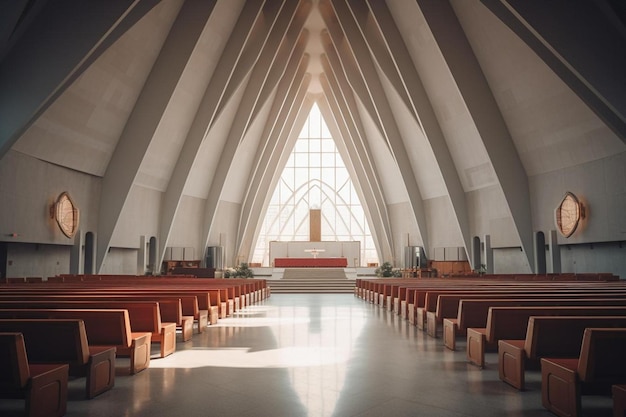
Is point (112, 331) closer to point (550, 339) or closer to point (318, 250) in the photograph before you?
point (550, 339)

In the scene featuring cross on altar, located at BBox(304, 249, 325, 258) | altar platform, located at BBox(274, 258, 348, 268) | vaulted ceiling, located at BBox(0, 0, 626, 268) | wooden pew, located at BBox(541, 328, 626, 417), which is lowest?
wooden pew, located at BBox(541, 328, 626, 417)

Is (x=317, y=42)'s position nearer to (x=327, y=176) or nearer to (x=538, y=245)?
(x=327, y=176)

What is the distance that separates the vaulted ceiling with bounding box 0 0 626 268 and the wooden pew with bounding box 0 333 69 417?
8.48 meters

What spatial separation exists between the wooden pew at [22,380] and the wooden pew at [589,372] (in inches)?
116

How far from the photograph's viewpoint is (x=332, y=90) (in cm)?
2627

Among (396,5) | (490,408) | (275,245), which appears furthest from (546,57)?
(275,245)

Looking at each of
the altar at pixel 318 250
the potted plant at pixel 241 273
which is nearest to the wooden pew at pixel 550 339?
the potted plant at pixel 241 273

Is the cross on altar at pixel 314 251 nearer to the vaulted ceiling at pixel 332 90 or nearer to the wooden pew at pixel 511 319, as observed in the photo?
the vaulted ceiling at pixel 332 90

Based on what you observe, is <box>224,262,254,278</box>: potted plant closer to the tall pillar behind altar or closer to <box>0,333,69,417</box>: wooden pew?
the tall pillar behind altar

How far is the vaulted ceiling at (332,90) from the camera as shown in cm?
1058

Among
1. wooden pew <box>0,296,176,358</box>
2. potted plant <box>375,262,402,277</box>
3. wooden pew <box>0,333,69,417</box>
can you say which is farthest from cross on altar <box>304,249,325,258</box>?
wooden pew <box>0,333,69,417</box>

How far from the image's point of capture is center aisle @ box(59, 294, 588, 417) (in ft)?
9.93

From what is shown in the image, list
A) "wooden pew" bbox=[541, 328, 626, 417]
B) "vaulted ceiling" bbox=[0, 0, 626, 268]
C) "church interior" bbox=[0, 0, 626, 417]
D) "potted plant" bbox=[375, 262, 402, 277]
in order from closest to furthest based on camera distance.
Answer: "wooden pew" bbox=[541, 328, 626, 417], "church interior" bbox=[0, 0, 626, 417], "vaulted ceiling" bbox=[0, 0, 626, 268], "potted plant" bbox=[375, 262, 402, 277]

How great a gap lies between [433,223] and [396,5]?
10795 mm
